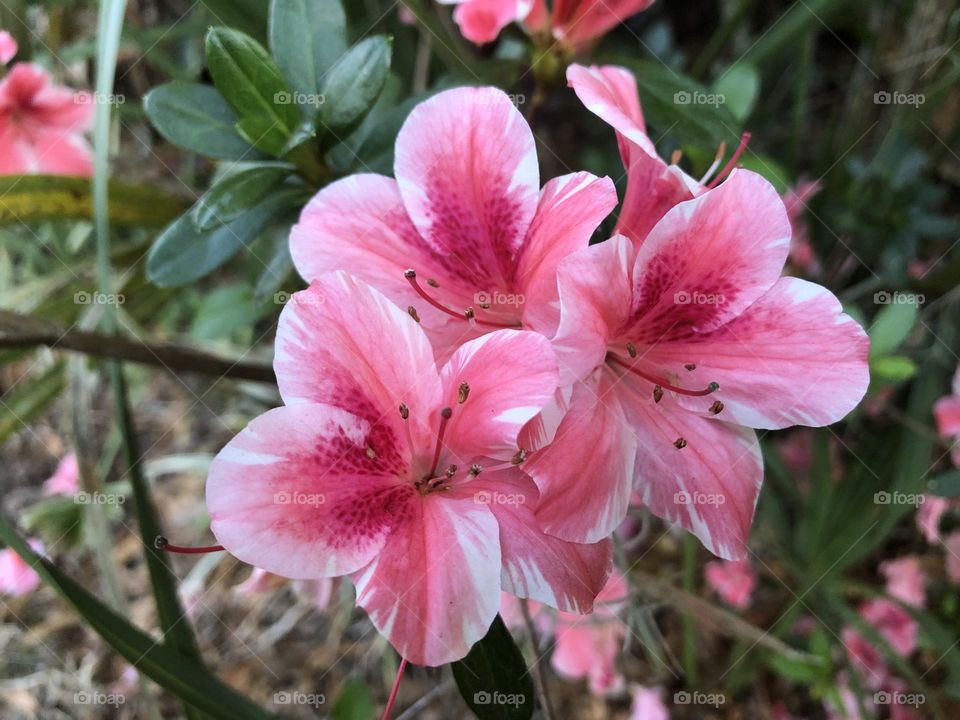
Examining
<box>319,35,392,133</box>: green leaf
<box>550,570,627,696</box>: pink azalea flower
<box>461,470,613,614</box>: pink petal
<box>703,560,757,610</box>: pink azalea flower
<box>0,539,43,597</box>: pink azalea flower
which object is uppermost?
<box>319,35,392,133</box>: green leaf

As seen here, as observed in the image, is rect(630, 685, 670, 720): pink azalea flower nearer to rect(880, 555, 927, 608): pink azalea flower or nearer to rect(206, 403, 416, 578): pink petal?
rect(880, 555, 927, 608): pink azalea flower

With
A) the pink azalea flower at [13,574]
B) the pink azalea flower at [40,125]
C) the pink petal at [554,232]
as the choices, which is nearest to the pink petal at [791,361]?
the pink petal at [554,232]

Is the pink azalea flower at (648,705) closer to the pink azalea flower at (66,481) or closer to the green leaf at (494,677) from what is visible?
the green leaf at (494,677)

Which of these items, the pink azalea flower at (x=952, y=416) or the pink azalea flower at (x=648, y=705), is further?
the pink azalea flower at (x=648, y=705)

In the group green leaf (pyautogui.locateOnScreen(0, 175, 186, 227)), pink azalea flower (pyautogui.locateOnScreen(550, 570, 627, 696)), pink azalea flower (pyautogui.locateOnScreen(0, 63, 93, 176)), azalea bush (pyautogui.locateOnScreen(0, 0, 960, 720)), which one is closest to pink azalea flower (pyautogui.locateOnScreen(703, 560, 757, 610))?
azalea bush (pyautogui.locateOnScreen(0, 0, 960, 720))

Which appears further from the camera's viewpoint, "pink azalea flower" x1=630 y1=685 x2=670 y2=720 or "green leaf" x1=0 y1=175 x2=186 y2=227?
"pink azalea flower" x1=630 y1=685 x2=670 y2=720
